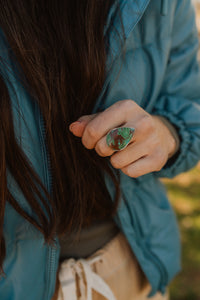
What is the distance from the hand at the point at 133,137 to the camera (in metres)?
0.73

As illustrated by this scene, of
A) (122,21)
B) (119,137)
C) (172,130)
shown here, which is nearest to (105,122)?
(119,137)

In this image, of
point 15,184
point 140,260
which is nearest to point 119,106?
point 15,184

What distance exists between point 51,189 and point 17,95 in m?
0.27

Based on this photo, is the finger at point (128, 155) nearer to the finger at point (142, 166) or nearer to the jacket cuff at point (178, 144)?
the finger at point (142, 166)

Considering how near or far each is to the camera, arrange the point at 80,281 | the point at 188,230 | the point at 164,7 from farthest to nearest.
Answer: the point at 188,230, the point at 80,281, the point at 164,7

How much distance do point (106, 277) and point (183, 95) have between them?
700mm

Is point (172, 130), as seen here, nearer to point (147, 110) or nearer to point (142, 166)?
point (147, 110)

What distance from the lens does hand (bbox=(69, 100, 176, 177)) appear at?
73 centimetres

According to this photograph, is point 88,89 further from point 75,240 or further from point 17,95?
point 75,240

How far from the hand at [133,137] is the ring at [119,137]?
1 centimetres

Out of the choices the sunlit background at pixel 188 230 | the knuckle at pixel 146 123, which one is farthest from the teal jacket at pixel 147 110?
the sunlit background at pixel 188 230

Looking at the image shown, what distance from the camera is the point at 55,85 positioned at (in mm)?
750

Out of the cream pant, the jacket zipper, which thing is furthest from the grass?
the jacket zipper

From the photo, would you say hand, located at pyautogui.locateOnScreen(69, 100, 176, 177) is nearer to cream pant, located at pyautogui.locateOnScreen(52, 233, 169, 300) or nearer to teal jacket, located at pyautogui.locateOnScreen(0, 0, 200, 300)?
teal jacket, located at pyautogui.locateOnScreen(0, 0, 200, 300)
